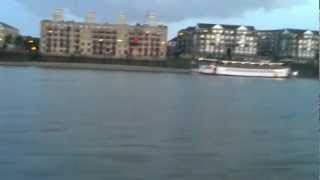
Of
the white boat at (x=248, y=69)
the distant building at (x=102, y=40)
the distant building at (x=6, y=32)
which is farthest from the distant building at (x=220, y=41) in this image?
the white boat at (x=248, y=69)

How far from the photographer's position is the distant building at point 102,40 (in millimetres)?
92100

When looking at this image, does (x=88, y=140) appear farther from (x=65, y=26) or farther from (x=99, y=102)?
(x=65, y=26)

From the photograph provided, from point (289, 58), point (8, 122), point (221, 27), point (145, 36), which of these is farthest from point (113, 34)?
point (8, 122)

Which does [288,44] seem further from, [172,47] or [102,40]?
[102,40]

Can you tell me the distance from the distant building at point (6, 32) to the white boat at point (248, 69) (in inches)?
1548

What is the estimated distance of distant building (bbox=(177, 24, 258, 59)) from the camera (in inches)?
3996

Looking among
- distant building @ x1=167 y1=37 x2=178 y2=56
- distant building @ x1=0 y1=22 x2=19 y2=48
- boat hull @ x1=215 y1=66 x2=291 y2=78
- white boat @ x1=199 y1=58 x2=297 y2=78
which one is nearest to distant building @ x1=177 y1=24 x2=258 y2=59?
distant building @ x1=167 y1=37 x2=178 y2=56

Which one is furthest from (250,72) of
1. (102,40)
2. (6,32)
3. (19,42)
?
(6,32)

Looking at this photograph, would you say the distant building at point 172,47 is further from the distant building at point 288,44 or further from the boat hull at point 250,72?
the boat hull at point 250,72

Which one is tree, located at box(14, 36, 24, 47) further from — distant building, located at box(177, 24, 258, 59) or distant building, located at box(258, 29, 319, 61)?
distant building, located at box(258, 29, 319, 61)

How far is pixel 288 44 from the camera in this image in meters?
102

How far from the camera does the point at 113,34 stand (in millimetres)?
96062

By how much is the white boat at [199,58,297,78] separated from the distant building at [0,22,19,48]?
129ft

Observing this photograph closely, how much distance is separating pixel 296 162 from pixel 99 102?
1218 centimetres
